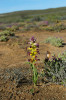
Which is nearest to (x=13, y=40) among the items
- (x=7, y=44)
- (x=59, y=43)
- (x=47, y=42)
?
(x=7, y=44)

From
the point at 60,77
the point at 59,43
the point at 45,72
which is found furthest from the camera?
the point at 59,43

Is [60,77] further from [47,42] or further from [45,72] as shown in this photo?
[47,42]

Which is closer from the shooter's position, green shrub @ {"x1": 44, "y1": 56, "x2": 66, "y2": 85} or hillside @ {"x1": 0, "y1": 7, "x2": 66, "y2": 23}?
green shrub @ {"x1": 44, "y1": 56, "x2": 66, "y2": 85}

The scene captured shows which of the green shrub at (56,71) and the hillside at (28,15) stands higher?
the hillside at (28,15)

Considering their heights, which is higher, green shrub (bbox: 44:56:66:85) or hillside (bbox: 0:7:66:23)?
hillside (bbox: 0:7:66:23)

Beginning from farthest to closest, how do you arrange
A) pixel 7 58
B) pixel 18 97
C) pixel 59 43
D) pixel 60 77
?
pixel 59 43 < pixel 7 58 < pixel 60 77 < pixel 18 97

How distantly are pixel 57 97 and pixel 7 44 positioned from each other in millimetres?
5946

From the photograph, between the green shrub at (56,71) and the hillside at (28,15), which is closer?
the green shrub at (56,71)

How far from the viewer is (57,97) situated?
9.00ft

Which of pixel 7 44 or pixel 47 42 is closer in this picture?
pixel 7 44

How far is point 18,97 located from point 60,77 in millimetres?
984

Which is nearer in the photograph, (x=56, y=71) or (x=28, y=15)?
(x=56, y=71)

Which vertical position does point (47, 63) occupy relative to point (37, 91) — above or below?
above

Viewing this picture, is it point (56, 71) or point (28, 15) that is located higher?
point (28, 15)
